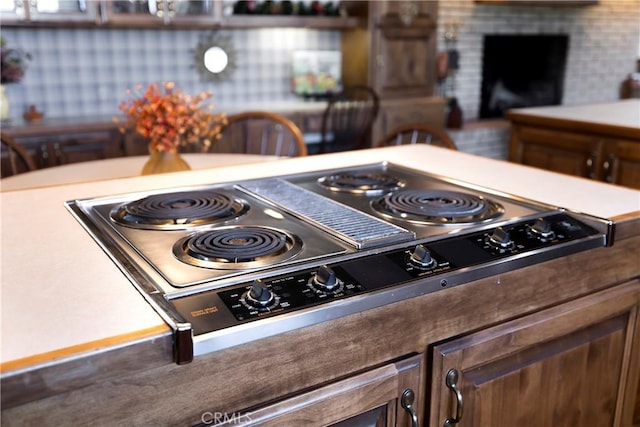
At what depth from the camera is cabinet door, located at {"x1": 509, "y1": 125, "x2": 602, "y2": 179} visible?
2.70 m

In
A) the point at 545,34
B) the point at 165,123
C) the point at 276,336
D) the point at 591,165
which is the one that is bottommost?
the point at 591,165

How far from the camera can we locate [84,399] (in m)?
0.75

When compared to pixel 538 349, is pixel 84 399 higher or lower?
higher

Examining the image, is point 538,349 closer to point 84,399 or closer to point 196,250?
point 196,250

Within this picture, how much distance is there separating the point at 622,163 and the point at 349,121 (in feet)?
6.20

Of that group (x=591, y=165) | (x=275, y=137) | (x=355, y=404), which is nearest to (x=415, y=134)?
(x=275, y=137)

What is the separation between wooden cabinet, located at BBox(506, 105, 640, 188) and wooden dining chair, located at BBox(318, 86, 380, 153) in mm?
1230

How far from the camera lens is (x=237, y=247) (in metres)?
1.01

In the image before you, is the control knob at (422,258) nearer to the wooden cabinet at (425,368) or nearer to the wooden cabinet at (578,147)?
the wooden cabinet at (425,368)

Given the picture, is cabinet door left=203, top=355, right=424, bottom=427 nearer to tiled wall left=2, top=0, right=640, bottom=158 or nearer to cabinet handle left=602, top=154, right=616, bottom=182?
cabinet handle left=602, top=154, right=616, bottom=182

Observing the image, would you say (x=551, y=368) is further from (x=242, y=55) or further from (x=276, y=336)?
(x=242, y=55)

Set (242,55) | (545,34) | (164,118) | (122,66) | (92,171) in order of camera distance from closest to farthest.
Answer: (164,118)
(92,171)
(122,66)
(242,55)
(545,34)

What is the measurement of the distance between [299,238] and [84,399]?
45 cm

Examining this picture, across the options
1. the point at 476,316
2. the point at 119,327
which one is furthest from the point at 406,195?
the point at 119,327
